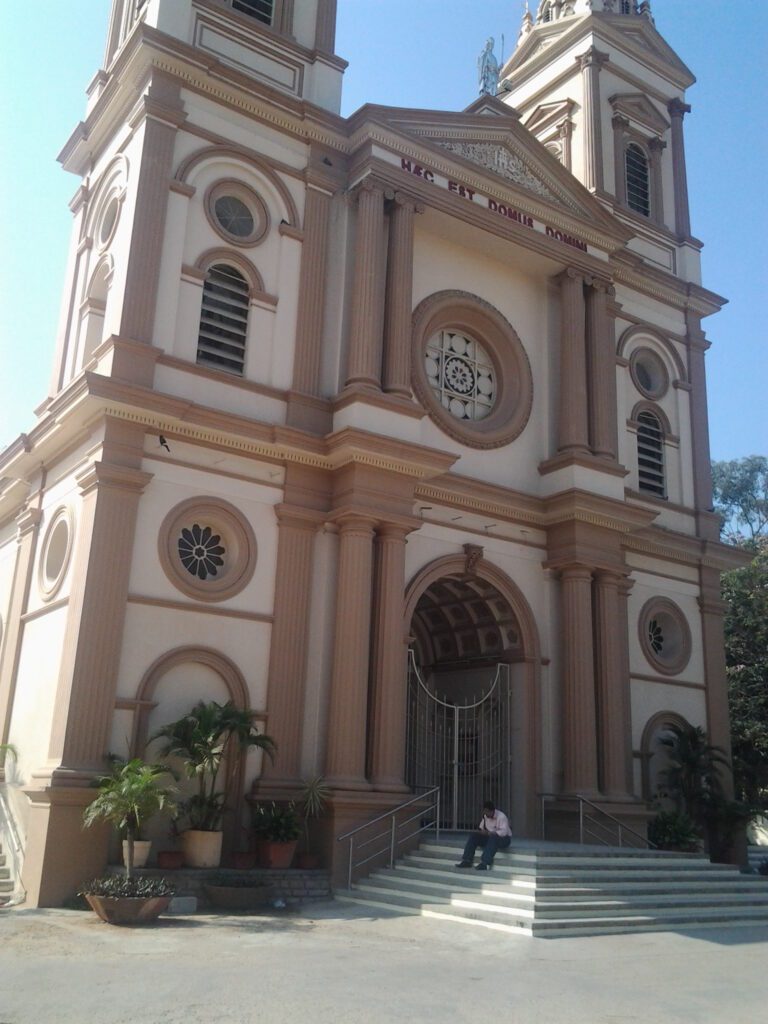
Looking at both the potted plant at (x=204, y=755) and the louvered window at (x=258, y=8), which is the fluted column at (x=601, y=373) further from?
the potted plant at (x=204, y=755)

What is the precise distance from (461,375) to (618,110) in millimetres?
10382

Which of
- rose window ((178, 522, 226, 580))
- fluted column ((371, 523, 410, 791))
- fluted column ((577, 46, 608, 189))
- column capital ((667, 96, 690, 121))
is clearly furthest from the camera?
column capital ((667, 96, 690, 121))

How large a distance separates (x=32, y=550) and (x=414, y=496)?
7085mm

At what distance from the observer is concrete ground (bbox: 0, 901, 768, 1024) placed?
8172mm

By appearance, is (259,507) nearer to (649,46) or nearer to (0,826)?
(0,826)

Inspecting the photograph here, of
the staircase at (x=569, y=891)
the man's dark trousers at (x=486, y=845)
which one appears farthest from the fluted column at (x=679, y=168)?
the man's dark trousers at (x=486, y=845)

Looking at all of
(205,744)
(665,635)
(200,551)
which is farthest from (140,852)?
(665,635)

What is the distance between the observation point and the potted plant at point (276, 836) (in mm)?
15422

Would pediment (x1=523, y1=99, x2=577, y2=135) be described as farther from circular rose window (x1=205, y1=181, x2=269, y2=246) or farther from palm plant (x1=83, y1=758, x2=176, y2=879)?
palm plant (x1=83, y1=758, x2=176, y2=879)

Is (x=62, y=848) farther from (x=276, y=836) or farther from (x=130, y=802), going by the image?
(x=276, y=836)

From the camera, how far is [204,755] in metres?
14.9

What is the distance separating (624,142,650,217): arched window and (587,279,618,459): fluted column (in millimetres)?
5013

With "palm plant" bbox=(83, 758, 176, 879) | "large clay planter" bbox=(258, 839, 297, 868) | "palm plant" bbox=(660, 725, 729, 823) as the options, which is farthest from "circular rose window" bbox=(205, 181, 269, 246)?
"palm plant" bbox=(660, 725, 729, 823)

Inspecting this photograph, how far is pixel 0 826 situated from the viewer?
676 inches
